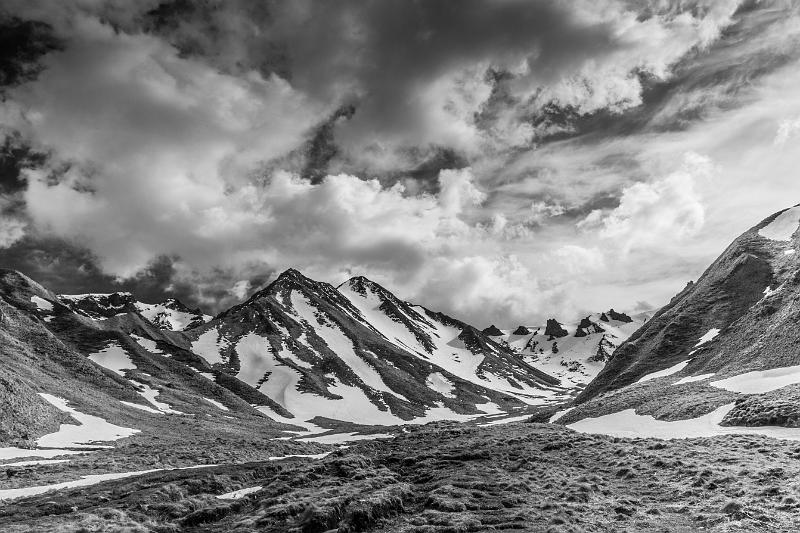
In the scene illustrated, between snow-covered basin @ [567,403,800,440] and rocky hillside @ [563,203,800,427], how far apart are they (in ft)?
3.29

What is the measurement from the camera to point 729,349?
71.9 metres

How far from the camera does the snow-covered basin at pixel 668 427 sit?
36750 mm

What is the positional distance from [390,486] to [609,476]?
14075mm

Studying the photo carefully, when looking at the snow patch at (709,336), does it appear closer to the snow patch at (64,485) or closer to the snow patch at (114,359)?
the snow patch at (64,485)

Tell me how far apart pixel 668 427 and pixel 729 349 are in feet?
120

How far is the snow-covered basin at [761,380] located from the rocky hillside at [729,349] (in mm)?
117

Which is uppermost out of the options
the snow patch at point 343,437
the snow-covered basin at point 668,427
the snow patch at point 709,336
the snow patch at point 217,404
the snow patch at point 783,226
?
the snow patch at point 783,226

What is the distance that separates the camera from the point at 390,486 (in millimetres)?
28953

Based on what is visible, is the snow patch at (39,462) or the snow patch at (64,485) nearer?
the snow patch at (64,485)

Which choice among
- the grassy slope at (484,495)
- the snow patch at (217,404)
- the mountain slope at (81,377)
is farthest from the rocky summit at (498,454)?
the snow patch at (217,404)

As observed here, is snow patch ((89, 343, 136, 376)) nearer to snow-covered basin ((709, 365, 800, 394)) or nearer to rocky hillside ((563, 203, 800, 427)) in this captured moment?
rocky hillside ((563, 203, 800, 427))

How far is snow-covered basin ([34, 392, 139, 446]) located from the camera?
2516 inches

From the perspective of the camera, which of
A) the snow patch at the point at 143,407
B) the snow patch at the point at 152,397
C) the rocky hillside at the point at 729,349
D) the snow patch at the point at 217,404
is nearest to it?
the rocky hillside at the point at 729,349

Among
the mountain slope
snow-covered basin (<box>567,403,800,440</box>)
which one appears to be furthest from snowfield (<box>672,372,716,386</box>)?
the mountain slope
